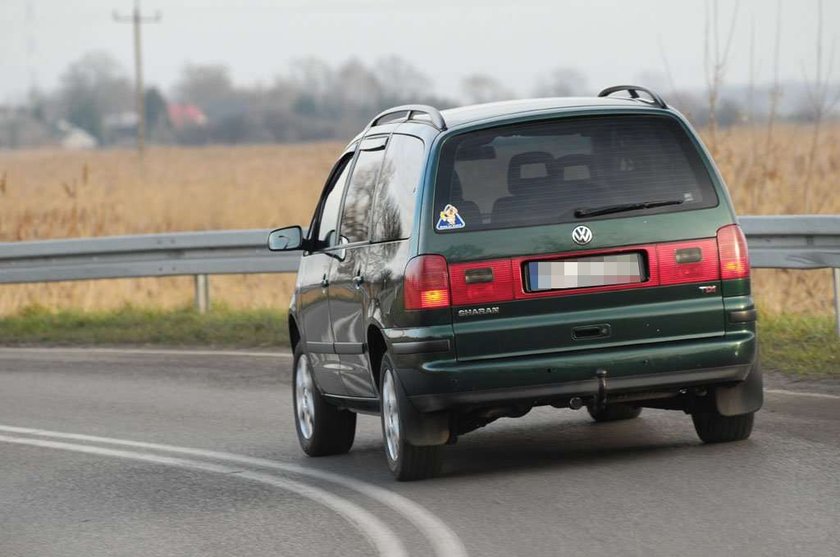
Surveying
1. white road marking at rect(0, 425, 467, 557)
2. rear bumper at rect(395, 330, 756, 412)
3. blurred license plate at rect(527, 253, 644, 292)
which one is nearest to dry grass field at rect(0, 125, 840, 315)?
white road marking at rect(0, 425, 467, 557)

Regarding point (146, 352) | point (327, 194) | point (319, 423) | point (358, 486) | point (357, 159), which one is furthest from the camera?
point (146, 352)

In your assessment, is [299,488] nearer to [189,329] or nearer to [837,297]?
[837,297]

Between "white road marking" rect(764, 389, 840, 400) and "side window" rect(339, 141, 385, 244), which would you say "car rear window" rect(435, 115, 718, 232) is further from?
"white road marking" rect(764, 389, 840, 400)

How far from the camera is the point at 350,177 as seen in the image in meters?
9.34

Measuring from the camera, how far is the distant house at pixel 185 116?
404 feet

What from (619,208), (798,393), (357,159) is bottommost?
(798,393)

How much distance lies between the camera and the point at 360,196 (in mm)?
9078

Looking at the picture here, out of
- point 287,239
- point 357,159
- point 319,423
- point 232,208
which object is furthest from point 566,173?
point 232,208

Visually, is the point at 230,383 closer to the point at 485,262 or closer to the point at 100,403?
the point at 100,403

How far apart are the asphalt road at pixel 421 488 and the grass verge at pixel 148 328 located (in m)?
4.46

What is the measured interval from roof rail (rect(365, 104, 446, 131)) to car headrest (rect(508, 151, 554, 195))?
0.41m

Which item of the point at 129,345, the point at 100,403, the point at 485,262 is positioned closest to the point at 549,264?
the point at 485,262

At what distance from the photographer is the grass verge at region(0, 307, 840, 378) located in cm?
1265

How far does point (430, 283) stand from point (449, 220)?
315 millimetres
